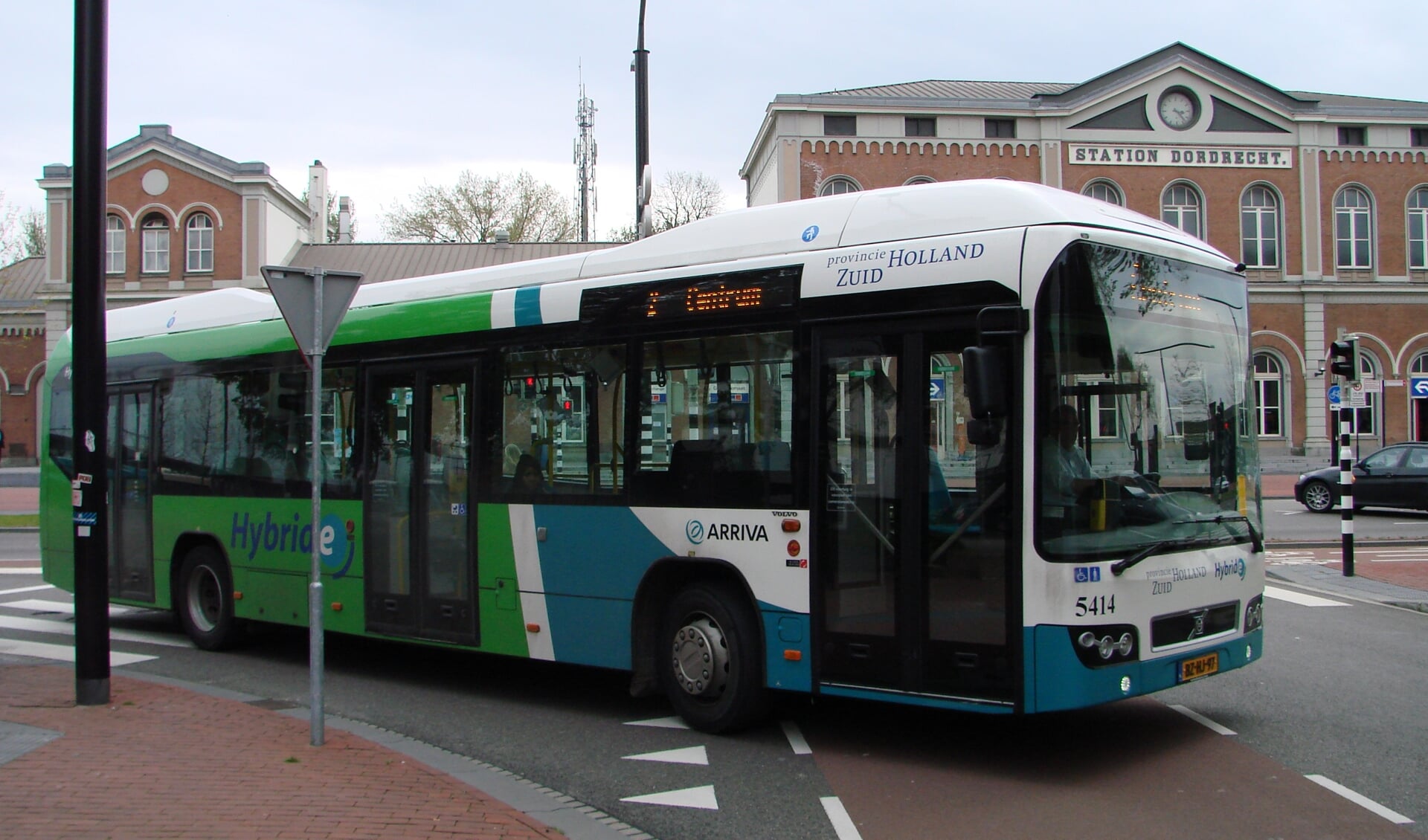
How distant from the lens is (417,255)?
46.9 metres

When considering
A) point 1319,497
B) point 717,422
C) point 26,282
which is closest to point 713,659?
point 717,422

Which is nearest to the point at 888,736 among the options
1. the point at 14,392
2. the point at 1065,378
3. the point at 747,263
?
the point at 1065,378

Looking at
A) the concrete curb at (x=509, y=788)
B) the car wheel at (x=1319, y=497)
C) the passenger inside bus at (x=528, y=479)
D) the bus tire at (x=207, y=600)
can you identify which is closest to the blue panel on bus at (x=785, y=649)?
the concrete curb at (x=509, y=788)

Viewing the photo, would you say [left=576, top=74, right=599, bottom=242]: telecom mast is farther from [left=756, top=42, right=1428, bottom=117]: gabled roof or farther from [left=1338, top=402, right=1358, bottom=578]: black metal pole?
[left=1338, top=402, right=1358, bottom=578]: black metal pole

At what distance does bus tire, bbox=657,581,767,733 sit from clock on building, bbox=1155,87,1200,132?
3938 centimetres

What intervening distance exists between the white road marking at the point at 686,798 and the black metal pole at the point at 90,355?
4.11m

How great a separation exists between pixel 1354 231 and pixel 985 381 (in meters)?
42.9

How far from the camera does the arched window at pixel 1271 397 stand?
4194 centimetres

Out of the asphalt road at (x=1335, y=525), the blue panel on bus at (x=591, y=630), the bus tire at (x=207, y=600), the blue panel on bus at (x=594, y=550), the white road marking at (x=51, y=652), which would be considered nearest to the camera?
the blue panel on bus at (x=594, y=550)

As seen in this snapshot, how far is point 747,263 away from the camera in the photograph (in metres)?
7.55

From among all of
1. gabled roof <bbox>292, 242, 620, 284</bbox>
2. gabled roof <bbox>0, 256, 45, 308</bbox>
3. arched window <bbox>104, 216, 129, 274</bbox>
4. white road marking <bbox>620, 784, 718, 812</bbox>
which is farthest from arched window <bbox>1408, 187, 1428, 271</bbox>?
gabled roof <bbox>0, 256, 45, 308</bbox>

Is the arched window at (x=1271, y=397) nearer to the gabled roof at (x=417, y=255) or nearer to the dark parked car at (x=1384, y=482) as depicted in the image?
the dark parked car at (x=1384, y=482)

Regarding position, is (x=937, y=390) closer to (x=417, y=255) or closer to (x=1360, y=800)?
(x=1360, y=800)

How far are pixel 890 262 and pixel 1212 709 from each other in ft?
12.1
